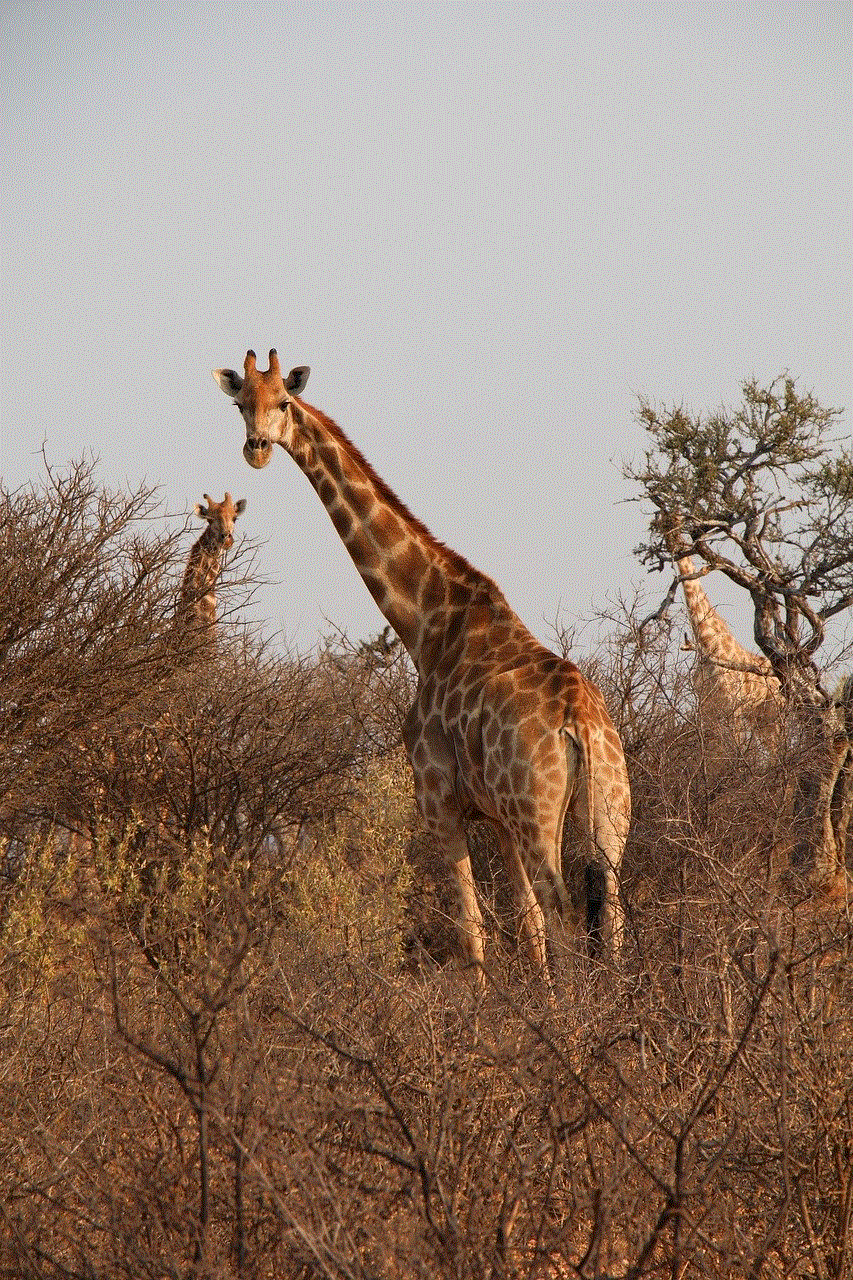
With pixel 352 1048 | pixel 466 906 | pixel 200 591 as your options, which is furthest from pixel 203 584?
pixel 352 1048

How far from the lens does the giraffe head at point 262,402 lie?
329 inches

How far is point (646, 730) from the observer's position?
396 inches

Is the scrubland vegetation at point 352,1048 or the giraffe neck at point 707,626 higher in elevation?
the giraffe neck at point 707,626

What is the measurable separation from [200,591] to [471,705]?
1.87 m

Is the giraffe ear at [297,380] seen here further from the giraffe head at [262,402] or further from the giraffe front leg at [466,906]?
the giraffe front leg at [466,906]

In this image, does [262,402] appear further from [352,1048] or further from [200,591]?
[352,1048]

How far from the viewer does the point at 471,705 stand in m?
7.60

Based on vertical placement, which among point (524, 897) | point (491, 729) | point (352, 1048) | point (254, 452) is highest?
point (254, 452)

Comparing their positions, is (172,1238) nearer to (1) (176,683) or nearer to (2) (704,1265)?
(2) (704,1265)

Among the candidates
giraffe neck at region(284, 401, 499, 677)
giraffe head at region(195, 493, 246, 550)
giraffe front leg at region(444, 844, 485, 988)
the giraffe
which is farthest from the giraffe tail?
giraffe head at region(195, 493, 246, 550)

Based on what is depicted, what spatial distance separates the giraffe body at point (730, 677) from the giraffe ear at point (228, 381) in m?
3.98

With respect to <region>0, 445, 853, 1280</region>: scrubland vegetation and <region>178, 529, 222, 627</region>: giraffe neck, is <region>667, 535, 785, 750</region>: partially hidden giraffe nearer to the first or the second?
<region>0, 445, 853, 1280</region>: scrubland vegetation

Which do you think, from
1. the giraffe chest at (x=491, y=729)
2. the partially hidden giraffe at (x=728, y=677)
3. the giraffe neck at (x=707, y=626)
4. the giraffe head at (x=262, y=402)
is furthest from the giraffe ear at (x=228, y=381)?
the giraffe neck at (x=707, y=626)

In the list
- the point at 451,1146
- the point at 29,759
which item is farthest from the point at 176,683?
the point at 451,1146
